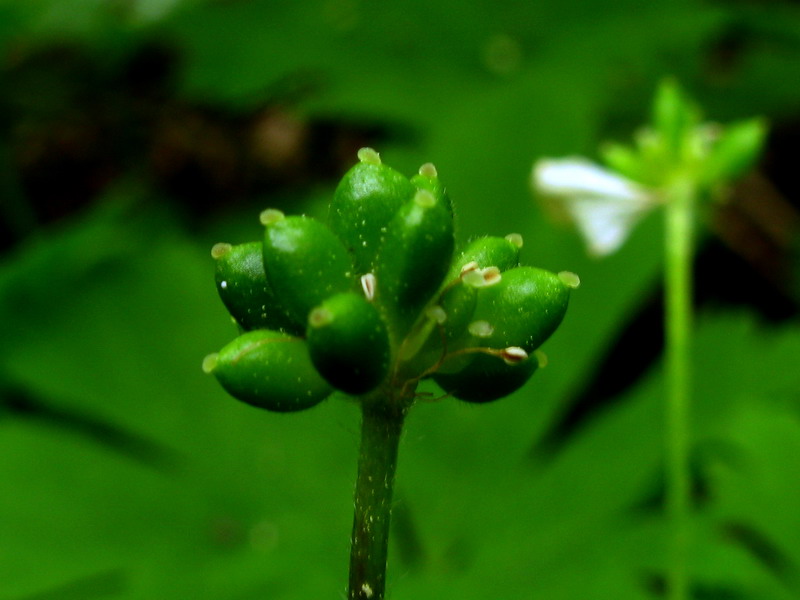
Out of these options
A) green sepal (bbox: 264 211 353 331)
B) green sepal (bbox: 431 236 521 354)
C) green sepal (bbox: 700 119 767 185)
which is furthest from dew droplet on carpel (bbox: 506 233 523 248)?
green sepal (bbox: 700 119 767 185)

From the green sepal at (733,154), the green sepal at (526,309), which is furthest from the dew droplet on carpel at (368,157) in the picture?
the green sepal at (733,154)

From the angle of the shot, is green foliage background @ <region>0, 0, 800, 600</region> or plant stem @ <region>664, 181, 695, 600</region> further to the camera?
green foliage background @ <region>0, 0, 800, 600</region>

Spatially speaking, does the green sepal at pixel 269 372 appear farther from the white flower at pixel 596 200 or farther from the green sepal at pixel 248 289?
the white flower at pixel 596 200

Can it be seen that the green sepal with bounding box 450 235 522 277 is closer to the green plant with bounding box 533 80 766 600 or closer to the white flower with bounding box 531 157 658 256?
the green plant with bounding box 533 80 766 600

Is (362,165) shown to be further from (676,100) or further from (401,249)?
(676,100)

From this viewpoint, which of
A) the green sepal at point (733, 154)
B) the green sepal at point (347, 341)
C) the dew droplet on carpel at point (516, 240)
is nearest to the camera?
the green sepal at point (347, 341)

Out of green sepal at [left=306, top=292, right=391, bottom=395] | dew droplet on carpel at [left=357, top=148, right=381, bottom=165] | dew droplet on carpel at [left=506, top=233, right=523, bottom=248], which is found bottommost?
green sepal at [left=306, top=292, right=391, bottom=395]
